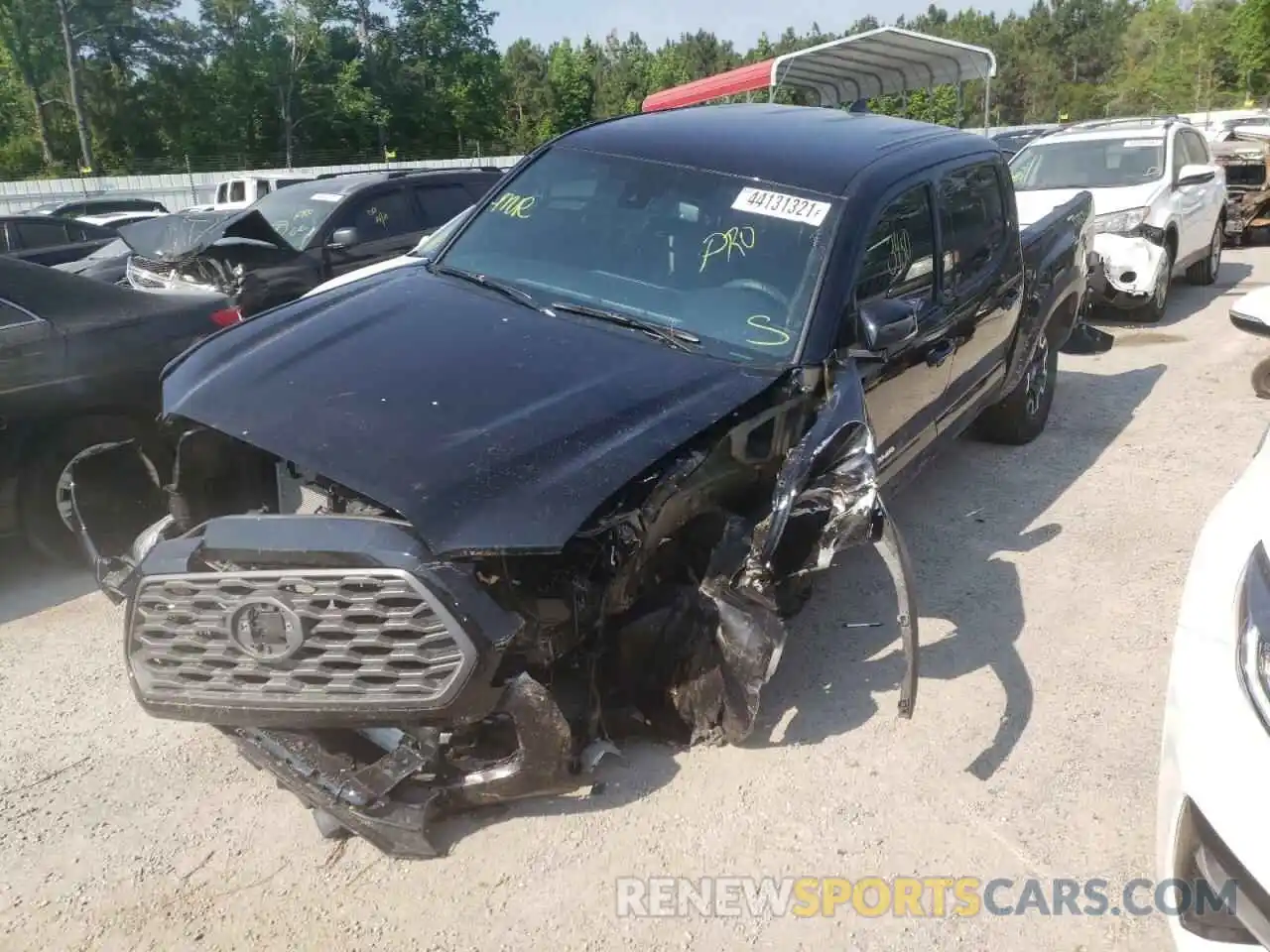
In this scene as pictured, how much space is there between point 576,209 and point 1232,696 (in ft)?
9.37

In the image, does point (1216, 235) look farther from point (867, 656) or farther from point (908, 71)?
point (867, 656)

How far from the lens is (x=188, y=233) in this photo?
770 cm

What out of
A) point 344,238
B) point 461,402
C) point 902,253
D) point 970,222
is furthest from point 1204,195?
point 461,402

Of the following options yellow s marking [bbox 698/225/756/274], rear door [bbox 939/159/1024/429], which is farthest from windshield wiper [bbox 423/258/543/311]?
rear door [bbox 939/159/1024/429]

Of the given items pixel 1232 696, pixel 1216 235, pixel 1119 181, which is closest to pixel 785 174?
pixel 1232 696

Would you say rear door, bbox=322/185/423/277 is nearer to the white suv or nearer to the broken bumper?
the white suv

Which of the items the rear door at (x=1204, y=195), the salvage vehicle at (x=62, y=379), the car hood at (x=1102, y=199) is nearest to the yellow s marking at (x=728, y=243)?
the salvage vehicle at (x=62, y=379)

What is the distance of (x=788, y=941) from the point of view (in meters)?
2.57

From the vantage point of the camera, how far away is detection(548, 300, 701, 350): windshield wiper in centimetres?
335

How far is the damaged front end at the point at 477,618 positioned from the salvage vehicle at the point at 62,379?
1.34m

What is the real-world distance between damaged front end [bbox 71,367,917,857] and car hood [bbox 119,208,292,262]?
4.82 metres

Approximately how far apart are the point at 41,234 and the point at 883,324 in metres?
11.7

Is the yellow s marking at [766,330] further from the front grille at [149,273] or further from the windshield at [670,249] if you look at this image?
the front grille at [149,273]

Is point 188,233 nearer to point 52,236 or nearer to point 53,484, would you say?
point 53,484
